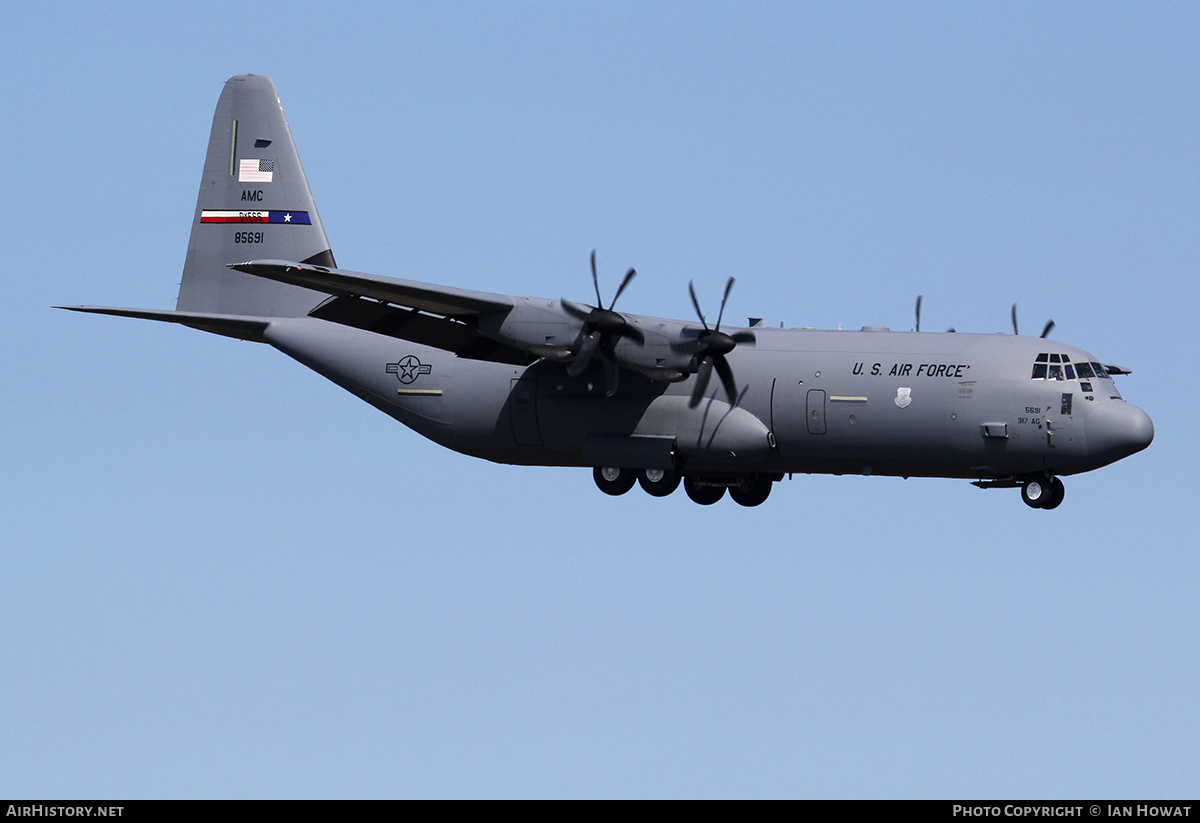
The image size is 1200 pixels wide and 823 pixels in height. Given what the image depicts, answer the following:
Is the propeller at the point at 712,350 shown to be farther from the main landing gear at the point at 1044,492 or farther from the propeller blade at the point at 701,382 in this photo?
the main landing gear at the point at 1044,492

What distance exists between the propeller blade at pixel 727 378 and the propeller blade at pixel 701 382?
15cm

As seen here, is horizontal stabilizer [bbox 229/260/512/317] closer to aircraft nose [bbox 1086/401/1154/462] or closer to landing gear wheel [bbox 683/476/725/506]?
landing gear wheel [bbox 683/476/725/506]

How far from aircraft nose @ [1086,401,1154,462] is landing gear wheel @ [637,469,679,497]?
24.3 ft

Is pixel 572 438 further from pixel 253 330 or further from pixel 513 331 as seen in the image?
pixel 253 330

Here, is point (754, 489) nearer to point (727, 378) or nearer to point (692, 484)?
point (692, 484)

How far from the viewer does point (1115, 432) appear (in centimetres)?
2616

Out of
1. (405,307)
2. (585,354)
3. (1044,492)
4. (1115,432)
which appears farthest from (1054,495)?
(405,307)

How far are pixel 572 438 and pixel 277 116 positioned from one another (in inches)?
407

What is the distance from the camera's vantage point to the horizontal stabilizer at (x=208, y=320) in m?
30.9

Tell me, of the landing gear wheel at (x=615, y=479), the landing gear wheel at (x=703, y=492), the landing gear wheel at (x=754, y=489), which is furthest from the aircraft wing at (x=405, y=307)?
the landing gear wheel at (x=754, y=489)

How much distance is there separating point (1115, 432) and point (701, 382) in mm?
7074

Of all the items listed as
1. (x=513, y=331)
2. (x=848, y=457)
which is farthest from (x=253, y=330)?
(x=848, y=457)

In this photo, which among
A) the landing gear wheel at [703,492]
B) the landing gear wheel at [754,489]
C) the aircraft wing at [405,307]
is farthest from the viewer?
the landing gear wheel at [703,492]

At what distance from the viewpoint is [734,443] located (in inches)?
1102
